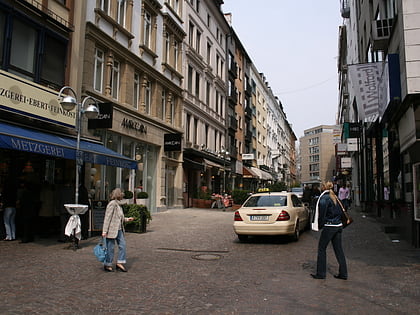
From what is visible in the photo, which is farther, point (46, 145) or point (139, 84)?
point (139, 84)

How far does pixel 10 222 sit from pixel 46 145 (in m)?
2.71

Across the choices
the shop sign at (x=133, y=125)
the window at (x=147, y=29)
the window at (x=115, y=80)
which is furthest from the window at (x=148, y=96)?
the window at (x=115, y=80)

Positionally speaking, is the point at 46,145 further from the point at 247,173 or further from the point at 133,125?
the point at 247,173

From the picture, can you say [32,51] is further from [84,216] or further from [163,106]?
[163,106]

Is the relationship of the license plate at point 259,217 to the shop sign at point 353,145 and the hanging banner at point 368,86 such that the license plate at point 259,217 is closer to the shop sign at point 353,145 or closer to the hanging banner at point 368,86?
the hanging banner at point 368,86

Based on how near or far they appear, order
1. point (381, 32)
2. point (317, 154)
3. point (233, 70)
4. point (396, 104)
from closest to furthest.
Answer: point (396, 104) < point (381, 32) < point (233, 70) < point (317, 154)

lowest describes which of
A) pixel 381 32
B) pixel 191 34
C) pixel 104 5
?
pixel 381 32

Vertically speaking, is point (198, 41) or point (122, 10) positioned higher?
point (198, 41)

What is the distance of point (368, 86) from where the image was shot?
46.4 ft

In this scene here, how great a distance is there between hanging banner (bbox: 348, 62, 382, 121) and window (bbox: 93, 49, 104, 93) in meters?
10.7

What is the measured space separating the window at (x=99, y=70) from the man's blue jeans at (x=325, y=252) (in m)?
12.9

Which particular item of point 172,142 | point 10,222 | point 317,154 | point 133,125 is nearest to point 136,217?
point 10,222

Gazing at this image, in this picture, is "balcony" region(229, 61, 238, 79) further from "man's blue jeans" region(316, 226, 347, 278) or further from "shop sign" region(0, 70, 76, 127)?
"man's blue jeans" region(316, 226, 347, 278)

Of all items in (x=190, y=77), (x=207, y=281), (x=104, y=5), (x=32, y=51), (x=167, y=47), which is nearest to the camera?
(x=207, y=281)
